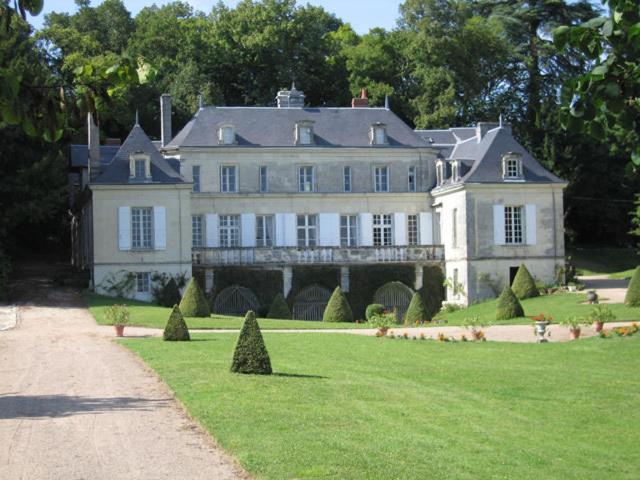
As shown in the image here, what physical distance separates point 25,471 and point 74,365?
8.79m

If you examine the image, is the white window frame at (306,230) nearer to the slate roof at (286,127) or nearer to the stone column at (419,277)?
the slate roof at (286,127)

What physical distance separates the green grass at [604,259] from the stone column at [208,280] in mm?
20013

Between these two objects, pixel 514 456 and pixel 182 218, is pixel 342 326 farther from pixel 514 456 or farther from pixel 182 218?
pixel 514 456

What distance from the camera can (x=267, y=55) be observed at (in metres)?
54.4

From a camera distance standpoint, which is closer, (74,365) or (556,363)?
(74,365)

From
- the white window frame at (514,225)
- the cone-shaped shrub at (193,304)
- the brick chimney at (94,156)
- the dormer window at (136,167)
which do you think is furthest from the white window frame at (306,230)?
the cone-shaped shrub at (193,304)

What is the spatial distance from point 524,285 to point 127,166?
15779mm

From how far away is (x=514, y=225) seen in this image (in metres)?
39.1

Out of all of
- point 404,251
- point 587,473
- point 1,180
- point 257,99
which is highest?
point 257,99

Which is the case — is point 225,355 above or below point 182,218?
below

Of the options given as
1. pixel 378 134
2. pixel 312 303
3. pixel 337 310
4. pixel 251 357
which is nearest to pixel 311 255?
pixel 312 303

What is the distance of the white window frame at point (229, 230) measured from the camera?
132 ft

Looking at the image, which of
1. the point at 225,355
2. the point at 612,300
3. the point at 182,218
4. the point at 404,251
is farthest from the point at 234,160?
the point at 225,355

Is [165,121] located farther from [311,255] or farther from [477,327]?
[477,327]
